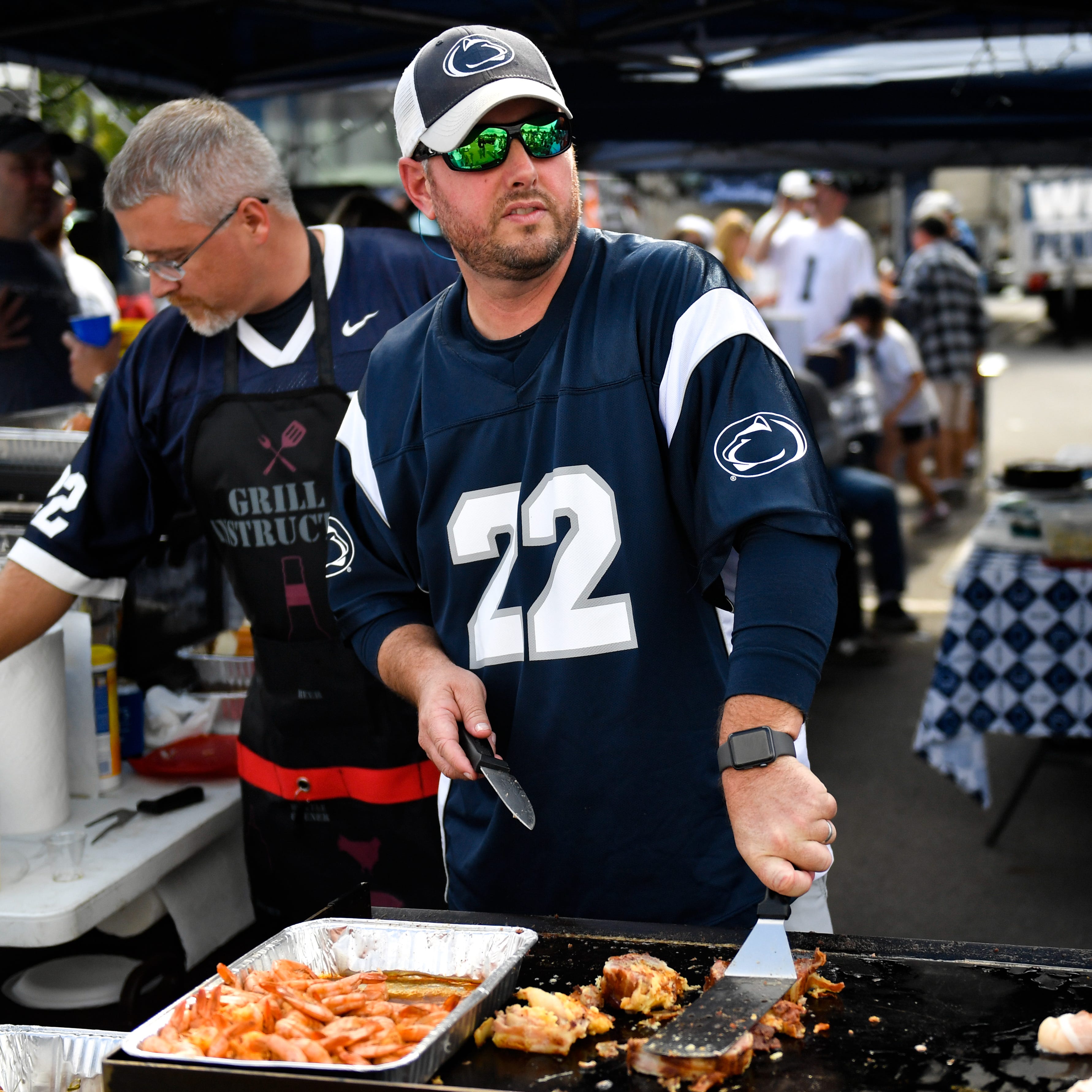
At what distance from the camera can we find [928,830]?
16.3 feet

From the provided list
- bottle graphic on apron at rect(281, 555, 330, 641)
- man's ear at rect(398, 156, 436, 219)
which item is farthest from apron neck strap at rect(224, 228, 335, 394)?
man's ear at rect(398, 156, 436, 219)

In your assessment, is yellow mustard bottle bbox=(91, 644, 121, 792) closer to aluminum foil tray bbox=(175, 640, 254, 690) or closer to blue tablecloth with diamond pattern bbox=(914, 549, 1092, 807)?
aluminum foil tray bbox=(175, 640, 254, 690)

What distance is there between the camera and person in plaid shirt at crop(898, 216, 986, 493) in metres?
10.3

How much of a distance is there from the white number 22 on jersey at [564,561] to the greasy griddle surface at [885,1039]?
0.45 meters

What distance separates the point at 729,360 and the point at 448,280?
1.12 metres

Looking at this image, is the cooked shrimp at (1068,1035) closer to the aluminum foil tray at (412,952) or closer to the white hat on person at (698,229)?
the aluminum foil tray at (412,952)

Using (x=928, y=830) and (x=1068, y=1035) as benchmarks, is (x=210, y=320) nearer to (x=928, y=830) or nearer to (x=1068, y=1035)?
A: (x=1068, y=1035)

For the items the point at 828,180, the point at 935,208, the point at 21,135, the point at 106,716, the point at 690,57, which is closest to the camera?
the point at 106,716

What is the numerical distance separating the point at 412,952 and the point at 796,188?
407 inches

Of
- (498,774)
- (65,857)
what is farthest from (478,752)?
(65,857)

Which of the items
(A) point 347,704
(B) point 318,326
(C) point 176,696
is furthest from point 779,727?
(C) point 176,696

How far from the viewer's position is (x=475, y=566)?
6.18ft

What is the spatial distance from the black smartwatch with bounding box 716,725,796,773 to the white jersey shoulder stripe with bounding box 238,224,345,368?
144 centimetres

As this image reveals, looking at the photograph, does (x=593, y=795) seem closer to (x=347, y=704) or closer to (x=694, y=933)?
(x=694, y=933)
